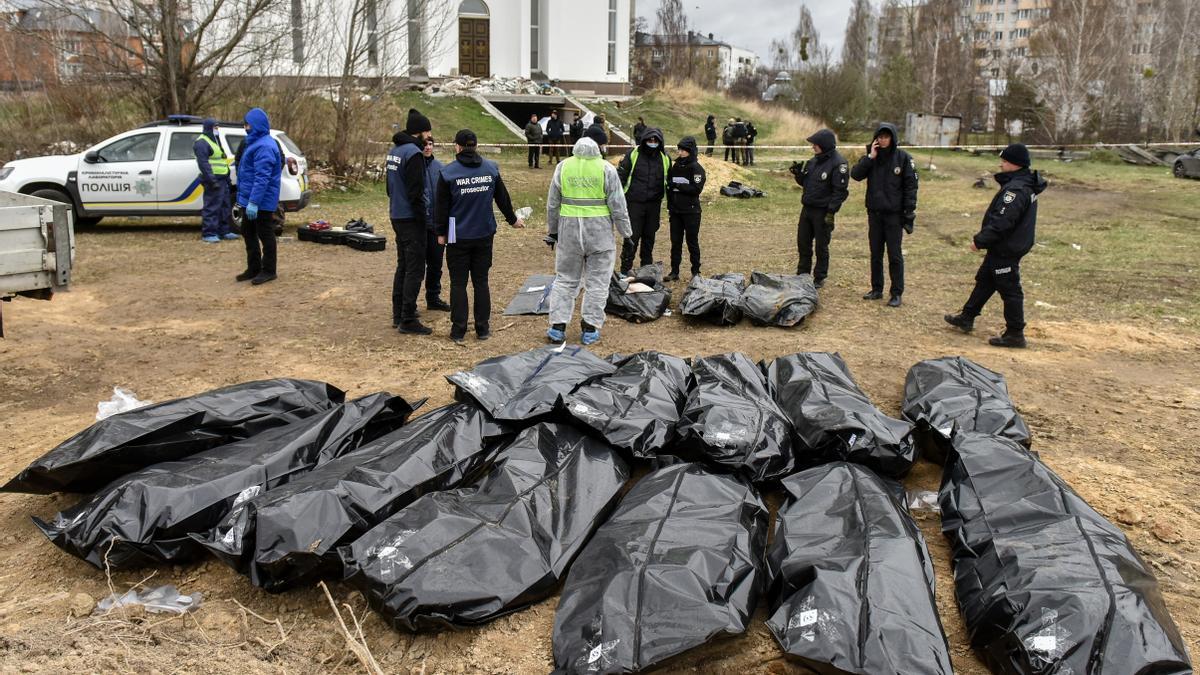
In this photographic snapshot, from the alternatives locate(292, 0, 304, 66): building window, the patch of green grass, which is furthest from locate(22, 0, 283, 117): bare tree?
the patch of green grass

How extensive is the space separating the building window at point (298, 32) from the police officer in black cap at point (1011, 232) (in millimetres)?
15246

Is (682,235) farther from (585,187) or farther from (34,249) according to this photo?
(34,249)

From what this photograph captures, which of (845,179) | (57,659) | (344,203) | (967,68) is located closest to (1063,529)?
(57,659)

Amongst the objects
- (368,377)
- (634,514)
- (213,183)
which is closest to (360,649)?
(634,514)

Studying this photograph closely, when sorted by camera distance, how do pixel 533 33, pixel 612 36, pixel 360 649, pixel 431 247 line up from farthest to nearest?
pixel 533 33
pixel 612 36
pixel 431 247
pixel 360 649

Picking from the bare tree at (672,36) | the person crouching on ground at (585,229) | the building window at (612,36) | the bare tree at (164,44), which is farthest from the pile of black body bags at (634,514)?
the bare tree at (672,36)

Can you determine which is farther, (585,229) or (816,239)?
(816,239)

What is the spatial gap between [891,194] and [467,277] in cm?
407

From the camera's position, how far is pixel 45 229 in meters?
5.00

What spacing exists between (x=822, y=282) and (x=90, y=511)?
706 cm

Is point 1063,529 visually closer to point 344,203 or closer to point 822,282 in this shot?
point 822,282

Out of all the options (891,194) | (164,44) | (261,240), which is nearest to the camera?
(891,194)

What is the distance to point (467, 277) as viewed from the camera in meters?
6.48

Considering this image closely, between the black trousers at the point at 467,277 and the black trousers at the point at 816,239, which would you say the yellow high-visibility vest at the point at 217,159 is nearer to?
the black trousers at the point at 467,277
